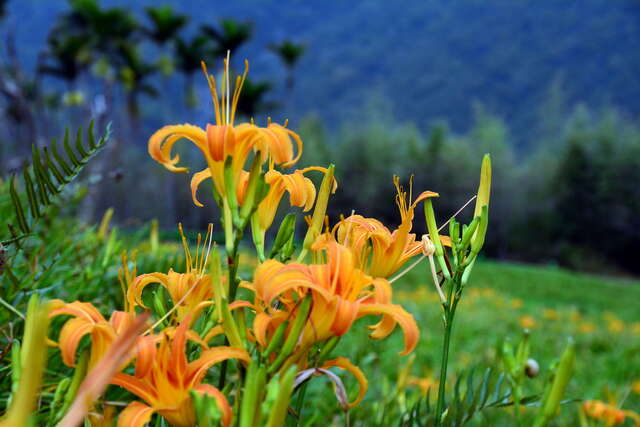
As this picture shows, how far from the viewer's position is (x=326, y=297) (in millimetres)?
422

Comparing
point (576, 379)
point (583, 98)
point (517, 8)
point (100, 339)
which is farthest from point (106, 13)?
point (517, 8)

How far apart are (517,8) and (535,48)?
33.1ft

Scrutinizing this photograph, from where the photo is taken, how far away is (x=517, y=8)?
185 ft

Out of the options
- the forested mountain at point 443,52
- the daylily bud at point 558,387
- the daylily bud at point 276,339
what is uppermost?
the forested mountain at point 443,52

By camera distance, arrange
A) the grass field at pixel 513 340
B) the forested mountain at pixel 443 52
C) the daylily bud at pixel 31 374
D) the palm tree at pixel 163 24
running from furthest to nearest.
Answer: the forested mountain at pixel 443 52, the palm tree at pixel 163 24, the grass field at pixel 513 340, the daylily bud at pixel 31 374

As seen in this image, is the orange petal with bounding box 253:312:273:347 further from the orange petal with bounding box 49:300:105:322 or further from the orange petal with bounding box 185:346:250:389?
the orange petal with bounding box 49:300:105:322

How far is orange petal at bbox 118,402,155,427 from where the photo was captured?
414 millimetres

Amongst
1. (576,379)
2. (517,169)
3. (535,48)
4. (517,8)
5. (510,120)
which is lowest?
(576,379)

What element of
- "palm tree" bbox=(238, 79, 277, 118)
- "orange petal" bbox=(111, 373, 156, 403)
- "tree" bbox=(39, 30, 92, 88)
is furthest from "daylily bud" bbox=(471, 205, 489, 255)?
"palm tree" bbox=(238, 79, 277, 118)

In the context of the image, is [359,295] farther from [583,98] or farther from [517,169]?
[583,98]

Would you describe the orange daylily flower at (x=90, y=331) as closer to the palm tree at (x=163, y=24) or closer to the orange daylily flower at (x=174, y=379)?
the orange daylily flower at (x=174, y=379)

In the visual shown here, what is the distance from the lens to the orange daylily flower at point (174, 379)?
43cm

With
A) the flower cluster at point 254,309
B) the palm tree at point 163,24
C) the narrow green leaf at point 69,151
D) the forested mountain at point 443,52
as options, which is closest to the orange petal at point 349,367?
the flower cluster at point 254,309

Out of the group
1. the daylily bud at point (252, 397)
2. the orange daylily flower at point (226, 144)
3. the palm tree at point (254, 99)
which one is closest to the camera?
the daylily bud at point (252, 397)
